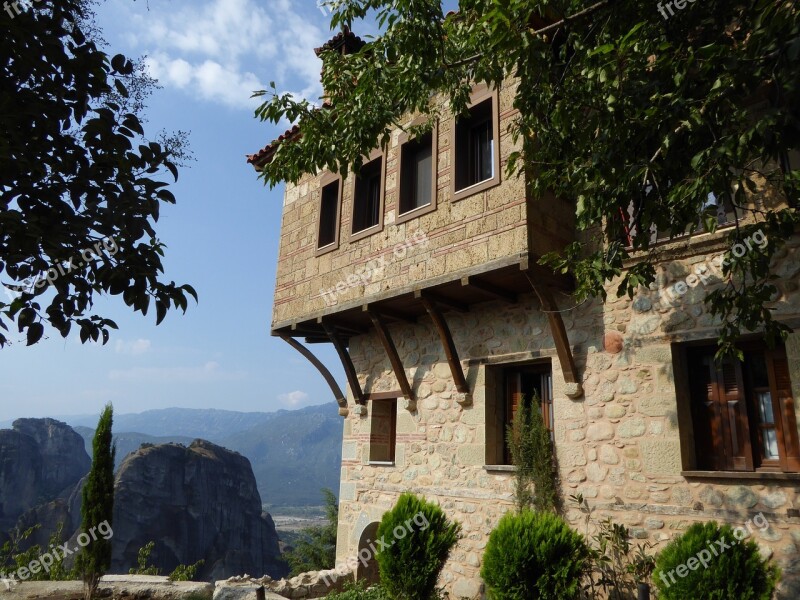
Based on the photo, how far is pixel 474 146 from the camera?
884 centimetres

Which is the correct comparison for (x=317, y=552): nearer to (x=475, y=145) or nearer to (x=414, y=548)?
(x=414, y=548)

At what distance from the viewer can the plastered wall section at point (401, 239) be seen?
7.55 m

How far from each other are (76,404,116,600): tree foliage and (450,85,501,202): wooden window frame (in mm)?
6245

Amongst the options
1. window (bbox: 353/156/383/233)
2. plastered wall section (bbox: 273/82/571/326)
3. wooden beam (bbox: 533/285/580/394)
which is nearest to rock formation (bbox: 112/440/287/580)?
plastered wall section (bbox: 273/82/571/326)

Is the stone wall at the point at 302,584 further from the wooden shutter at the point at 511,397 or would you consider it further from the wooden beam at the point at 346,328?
the wooden beam at the point at 346,328

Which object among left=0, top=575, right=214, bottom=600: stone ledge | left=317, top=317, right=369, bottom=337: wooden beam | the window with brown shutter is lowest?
left=0, top=575, right=214, bottom=600: stone ledge

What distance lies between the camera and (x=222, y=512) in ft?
215

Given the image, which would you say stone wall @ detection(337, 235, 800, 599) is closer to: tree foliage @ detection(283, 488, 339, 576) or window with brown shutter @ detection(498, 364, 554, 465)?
window with brown shutter @ detection(498, 364, 554, 465)

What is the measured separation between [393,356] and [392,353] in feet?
0.16

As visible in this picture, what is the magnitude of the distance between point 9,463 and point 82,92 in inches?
3257

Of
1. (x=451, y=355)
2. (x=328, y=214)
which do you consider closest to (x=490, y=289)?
(x=451, y=355)

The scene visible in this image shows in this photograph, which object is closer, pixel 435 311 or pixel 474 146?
pixel 435 311

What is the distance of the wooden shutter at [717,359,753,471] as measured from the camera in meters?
6.30

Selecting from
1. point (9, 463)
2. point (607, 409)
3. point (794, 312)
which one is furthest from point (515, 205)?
point (9, 463)
